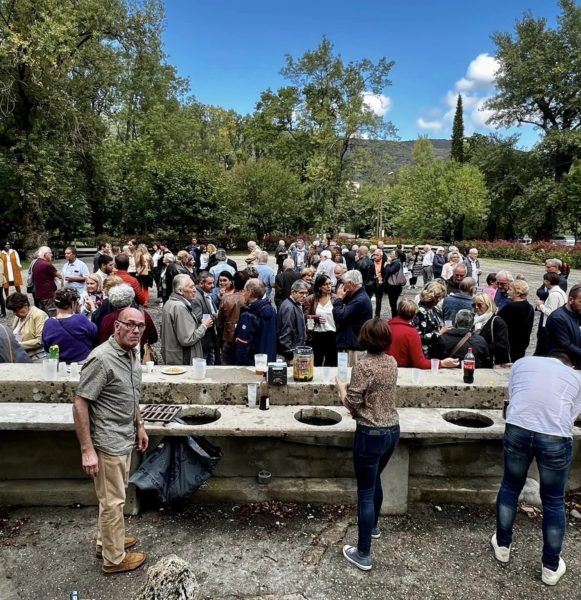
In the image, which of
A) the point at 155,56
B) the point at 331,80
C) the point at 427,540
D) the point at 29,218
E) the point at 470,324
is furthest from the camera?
the point at 331,80

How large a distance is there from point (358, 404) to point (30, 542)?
2.59m

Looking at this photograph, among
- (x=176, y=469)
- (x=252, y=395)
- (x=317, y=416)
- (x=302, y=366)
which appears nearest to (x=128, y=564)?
(x=176, y=469)

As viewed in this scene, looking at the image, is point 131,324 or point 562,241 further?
point 562,241

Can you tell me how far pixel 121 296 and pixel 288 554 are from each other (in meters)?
2.30

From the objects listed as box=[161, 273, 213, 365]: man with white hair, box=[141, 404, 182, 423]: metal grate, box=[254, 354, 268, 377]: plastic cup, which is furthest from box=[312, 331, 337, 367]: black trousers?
box=[141, 404, 182, 423]: metal grate

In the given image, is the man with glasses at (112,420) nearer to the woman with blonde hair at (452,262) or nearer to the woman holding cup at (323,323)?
the woman holding cup at (323,323)

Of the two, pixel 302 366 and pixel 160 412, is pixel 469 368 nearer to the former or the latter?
pixel 302 366

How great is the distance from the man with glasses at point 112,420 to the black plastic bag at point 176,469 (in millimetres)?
504

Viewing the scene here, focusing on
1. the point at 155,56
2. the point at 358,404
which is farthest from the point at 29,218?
the point at 358,404

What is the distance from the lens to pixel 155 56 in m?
28.3

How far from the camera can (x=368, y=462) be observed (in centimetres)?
324

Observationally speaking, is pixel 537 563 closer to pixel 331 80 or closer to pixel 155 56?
pixel 155 56

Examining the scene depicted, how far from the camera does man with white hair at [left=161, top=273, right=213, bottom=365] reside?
532cm

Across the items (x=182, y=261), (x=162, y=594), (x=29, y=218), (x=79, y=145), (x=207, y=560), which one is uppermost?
(x=79, y=145)
